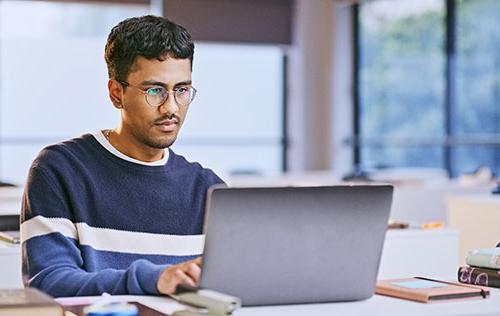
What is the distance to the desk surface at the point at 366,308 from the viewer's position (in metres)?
1.80

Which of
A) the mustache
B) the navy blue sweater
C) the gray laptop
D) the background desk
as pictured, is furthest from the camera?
the background desk

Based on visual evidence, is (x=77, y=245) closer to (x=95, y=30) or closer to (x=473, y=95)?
(x=473, y=95)

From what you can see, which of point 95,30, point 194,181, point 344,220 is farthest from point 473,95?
point 344,220

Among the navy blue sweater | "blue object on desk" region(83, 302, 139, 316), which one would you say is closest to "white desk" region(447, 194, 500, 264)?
the navy blue sweater

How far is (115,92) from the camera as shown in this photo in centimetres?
239

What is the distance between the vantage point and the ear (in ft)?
7.77

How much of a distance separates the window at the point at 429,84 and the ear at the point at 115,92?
5888 mm

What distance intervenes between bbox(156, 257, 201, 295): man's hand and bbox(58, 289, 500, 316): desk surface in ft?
0.08

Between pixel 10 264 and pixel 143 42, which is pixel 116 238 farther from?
pixel 10 264

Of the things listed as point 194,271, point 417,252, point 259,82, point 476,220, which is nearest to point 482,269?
point 194,271

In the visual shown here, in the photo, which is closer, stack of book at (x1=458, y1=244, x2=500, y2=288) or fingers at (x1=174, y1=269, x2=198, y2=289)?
fingers at (x1=174, y1=269, x2=198, y2=289)

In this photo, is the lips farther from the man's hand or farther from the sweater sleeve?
the man's hand

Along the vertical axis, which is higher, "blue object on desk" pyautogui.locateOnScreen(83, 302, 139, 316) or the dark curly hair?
the dark curly hair

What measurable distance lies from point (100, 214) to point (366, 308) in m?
0.72
